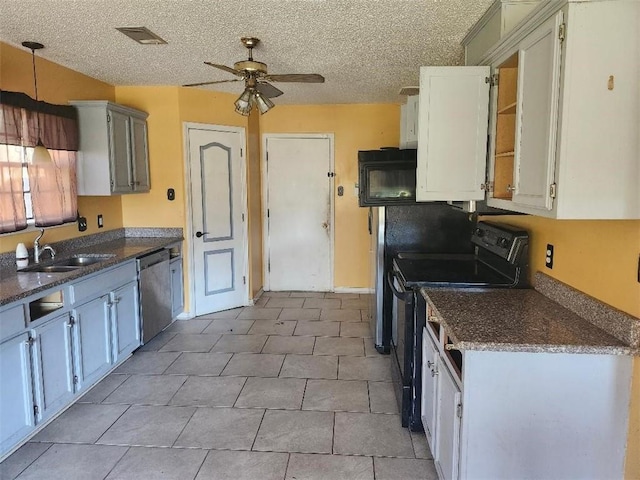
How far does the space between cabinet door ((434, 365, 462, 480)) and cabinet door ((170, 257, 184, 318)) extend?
3131 millimetres

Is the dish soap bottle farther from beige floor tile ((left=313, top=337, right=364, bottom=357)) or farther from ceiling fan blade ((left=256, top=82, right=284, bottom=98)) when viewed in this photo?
beige floor tile ((left=313, top=337, right=364, bottom=357))

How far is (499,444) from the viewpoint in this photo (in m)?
1.70

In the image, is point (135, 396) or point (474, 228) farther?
point (474, 228)

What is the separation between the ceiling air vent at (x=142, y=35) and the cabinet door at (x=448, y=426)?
2721 millimetres

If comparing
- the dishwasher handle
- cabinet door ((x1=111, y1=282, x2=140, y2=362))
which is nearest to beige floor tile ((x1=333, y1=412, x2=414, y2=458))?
cabinet door ((x1=111, y1=282, x2=140, y2=362))

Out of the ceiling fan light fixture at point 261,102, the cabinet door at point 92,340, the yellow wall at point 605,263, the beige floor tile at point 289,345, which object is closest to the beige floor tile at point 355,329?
the beige floor tile at point 289,345

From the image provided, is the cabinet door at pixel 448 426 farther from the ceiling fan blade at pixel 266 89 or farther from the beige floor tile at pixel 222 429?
the ceiling fan blade at pixel 266 89

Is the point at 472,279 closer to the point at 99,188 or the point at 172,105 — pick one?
the point at 99,188

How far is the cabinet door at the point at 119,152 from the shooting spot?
3.80 metres

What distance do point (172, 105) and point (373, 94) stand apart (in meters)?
2.20

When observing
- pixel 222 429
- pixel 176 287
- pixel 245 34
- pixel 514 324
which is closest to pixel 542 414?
pixel 514 324

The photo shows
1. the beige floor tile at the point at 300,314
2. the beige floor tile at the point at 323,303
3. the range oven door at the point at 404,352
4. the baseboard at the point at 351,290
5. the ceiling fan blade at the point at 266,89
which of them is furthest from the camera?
the baseboard at the point at 351,290

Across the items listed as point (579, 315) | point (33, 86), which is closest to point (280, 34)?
point (33, 86)

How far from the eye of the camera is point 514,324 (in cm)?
187
